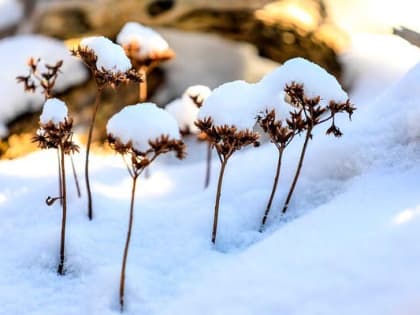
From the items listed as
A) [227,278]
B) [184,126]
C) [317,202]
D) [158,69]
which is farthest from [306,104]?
[158,69]

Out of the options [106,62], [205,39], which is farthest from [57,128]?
[205,39]

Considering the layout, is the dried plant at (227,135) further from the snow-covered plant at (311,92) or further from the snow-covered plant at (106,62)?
the snow-covered plant at (106,62)

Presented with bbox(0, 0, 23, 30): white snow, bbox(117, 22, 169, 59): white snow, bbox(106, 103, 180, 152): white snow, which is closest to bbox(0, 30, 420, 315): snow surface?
bbox(106, 103, 180, 152): white snow

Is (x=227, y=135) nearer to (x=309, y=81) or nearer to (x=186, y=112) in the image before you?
(x=309, y=81)

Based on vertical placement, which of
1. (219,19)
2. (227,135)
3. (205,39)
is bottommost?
(205,39)

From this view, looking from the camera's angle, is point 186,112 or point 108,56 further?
point 186,112

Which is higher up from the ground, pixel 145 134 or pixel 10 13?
pixel 145 134

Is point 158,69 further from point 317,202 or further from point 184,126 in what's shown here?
point 317,202
